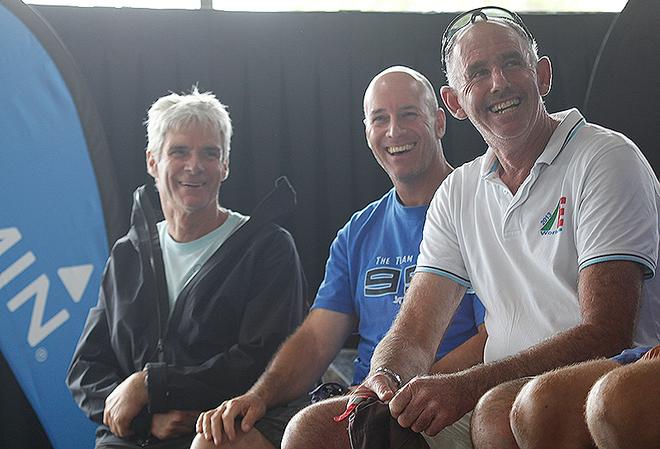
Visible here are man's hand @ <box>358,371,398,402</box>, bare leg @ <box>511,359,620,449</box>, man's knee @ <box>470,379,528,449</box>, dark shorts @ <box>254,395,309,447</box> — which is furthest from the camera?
dark shorts @ <box>254,395,309,447</box>

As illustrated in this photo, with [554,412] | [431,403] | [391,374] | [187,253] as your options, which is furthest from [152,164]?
[554,412]

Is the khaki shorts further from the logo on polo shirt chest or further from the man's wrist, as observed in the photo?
the logo on polo shirt chest

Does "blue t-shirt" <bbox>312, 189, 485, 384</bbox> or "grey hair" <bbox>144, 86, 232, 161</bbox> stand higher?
"grey hair" <bbox>144, 86, 232, 161</bbox>

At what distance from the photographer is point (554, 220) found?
1639 mm

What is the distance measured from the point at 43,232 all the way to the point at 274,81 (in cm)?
85

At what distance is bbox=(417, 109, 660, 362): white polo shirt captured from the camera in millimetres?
1537

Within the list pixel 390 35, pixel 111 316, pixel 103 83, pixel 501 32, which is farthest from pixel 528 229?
pixel 103 83

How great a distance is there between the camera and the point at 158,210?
2.79 meters

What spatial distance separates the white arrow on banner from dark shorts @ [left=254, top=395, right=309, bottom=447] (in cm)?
94

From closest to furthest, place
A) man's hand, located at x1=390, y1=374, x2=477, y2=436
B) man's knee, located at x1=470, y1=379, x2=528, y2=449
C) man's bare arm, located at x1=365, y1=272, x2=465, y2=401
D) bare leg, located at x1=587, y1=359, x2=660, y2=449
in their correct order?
bare leg, located at x1=587, y1=359, x2=660, y2=449 → man's knee, located at x1=470, y1=379, x2=528, y2=449 → man's hand, located at x1=390, y1=374, x2=477, y2=436 → man's bare arm, located at x1=365, y1=272, x2=465, y2=401

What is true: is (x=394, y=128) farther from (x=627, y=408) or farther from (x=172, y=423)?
(x=627, y=408)

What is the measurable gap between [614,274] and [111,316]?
57.3 inches

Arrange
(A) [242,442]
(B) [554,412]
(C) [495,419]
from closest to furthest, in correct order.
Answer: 1. (B) [554,412]
2. (C) [495,419]
3. (A) [242,442]

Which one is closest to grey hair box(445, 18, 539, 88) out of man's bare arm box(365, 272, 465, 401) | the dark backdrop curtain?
man's bare arm box(365, 272, 465, 401)
